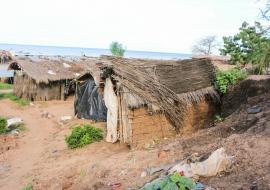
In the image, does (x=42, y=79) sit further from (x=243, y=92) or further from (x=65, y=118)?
(x=243, y=92)

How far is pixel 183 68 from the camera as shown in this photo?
1432 centimetres

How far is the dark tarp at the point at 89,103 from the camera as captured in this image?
59.3 ft

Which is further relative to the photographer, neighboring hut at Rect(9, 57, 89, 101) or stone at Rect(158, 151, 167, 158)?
neighboring hut at Rect(9, 57, 89, 101)

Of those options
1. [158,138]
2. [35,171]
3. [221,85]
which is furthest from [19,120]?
[221,85]

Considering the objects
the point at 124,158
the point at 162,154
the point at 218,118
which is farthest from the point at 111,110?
the point at 218,118

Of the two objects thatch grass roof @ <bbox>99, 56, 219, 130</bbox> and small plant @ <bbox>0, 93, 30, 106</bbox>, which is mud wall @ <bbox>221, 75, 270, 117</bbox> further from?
small plant @ <bbox>0, 93, 30, 106</bbox>

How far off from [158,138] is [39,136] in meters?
5.82

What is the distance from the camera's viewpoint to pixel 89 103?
61.6 ft

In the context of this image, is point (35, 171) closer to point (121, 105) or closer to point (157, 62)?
point (121, 105)

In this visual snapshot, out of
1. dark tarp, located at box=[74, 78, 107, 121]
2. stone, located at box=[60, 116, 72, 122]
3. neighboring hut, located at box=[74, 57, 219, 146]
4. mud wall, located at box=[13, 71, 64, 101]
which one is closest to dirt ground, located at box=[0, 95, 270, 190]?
neighboring hut, located at box=[74, 57, 219, 146]

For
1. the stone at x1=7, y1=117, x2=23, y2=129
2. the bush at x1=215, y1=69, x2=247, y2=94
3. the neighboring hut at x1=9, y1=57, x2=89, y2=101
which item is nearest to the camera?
the bush at x1=215, y1=69, x2=247, y2=94

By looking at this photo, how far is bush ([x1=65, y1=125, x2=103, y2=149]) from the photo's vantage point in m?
13.1

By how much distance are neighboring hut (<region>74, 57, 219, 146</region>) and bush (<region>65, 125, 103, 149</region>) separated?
23.3 inches

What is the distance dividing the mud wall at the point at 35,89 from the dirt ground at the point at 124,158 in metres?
8.46
